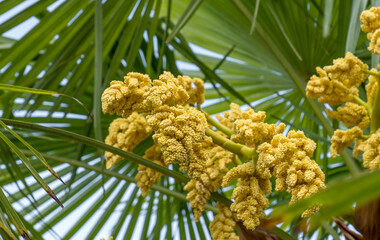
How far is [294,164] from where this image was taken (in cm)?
90

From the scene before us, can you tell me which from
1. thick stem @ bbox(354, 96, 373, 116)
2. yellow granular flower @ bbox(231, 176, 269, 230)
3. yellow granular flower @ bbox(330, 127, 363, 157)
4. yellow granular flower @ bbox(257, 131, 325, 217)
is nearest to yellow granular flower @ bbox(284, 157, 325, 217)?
yellow granular flower @ bbox(257, 131, 325, 217)

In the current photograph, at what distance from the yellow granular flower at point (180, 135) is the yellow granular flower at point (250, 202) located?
0.10m

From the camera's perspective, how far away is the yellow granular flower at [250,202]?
97 centimetres

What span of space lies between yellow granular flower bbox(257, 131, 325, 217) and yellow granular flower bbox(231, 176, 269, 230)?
0.14 feet

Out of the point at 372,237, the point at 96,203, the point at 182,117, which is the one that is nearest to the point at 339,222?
the point at 372,237

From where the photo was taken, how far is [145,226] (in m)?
1.87

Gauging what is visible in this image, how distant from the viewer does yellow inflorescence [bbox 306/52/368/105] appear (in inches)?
46.9

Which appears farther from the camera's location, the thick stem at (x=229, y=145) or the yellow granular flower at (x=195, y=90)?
the yellow granular flower at (x=195, y=90)

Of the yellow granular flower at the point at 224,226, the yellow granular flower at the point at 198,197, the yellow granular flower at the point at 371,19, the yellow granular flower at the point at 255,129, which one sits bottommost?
the yellow granular flower at the point at 224,226

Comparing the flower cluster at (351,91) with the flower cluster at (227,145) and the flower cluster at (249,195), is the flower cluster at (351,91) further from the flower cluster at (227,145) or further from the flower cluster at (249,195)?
the flower cluster at (249,195)

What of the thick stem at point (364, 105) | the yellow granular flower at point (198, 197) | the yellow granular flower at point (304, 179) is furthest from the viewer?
the thick stem at point (364, 105)

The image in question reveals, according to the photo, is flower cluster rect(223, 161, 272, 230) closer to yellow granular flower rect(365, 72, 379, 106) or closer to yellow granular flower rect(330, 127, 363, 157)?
yellow granular flower rect(330, 127, 363, 157)

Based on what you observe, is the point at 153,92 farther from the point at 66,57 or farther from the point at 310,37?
the point at 310,37

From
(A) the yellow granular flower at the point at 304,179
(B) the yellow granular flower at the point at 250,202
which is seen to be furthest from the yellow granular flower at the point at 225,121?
(A) the yellow granular flower at the point at 304,179
